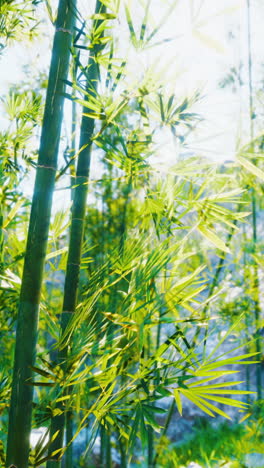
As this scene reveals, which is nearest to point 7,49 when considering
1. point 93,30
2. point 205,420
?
point 93,30

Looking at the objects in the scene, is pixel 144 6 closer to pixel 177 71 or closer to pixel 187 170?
pixel 177 71

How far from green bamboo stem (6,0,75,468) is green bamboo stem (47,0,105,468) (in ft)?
0.23

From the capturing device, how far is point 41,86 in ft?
9.49

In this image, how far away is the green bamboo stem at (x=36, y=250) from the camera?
888 mm

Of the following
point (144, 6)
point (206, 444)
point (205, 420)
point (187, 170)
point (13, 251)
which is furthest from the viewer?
point (205, 420)

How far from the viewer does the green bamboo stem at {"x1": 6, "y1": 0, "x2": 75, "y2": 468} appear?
0.89m

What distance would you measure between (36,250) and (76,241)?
167 mm

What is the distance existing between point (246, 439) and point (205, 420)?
3.79 meters

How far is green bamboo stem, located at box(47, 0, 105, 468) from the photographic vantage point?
1.00 metres

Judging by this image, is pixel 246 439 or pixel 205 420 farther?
pixel 205 420

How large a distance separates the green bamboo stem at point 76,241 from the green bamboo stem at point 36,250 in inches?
2.8

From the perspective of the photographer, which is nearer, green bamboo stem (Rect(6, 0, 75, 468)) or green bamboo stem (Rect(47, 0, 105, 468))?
green bamboo stem (Rect(6, 0, 75, 468))

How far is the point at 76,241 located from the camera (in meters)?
1.08

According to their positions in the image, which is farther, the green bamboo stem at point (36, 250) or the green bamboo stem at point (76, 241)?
the green bamboo stem at point (76, 241)
